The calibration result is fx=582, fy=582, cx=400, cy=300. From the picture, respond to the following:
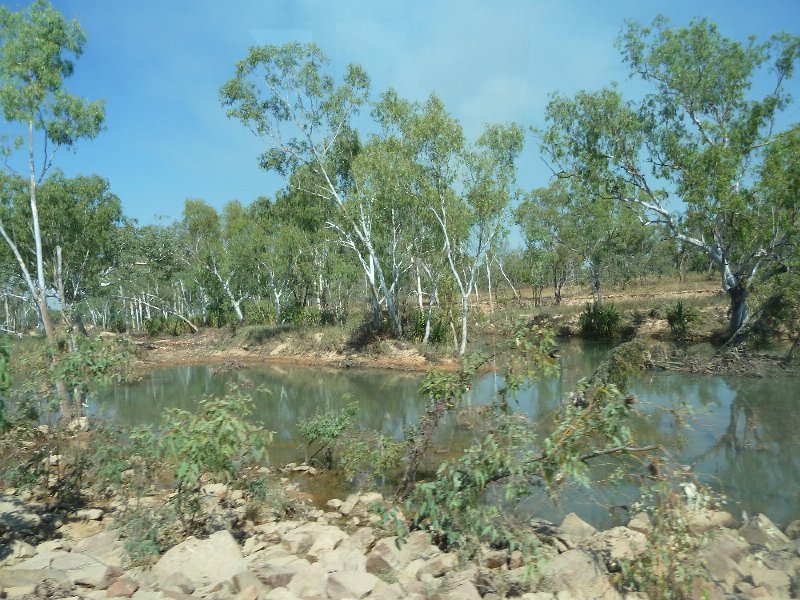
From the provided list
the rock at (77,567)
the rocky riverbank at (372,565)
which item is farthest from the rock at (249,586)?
the rock at (77,567)

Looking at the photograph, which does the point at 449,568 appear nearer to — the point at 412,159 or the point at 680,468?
the point at 680,468

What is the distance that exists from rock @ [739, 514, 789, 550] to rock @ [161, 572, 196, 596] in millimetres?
5813

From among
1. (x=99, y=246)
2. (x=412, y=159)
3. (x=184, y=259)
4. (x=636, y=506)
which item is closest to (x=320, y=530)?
(x=636, y=506)

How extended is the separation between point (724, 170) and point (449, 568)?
17.5 m

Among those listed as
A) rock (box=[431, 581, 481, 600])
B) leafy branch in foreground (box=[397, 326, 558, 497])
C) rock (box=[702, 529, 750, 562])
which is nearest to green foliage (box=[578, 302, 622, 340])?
leafy branch in foreground (box=[397, 326, 558, 497])

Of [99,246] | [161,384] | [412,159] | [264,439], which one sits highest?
[412,159]

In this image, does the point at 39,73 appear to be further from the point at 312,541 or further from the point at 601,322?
the point at 601,322

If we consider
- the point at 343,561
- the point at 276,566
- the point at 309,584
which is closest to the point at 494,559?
the point at 343,561

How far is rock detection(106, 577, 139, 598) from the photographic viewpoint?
4910 millimetres

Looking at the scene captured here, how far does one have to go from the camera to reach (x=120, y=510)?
25.1ft

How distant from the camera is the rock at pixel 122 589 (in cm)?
491

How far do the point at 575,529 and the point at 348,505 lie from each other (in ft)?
10.5

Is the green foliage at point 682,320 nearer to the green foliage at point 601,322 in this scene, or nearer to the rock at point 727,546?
the green foliage at point 601,322

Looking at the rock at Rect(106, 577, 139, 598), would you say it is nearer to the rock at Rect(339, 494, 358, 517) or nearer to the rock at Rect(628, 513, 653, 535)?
the rock at Rect(339, 494, 358, 517)
